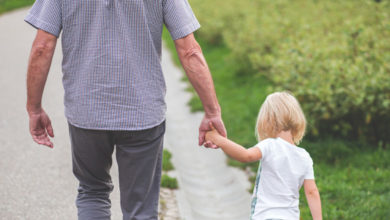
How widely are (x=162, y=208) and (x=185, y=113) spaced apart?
3.57 metres

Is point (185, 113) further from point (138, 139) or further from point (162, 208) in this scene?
point (138, 139)

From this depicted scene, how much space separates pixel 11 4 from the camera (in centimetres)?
2103

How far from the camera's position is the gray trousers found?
2.56m

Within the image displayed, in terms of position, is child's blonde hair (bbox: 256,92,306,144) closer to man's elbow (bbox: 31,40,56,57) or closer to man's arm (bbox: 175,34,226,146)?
man's arm (bbox: 175,34,226,146)

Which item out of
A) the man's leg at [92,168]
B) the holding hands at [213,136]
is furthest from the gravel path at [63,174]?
the holding hands at [213,136]

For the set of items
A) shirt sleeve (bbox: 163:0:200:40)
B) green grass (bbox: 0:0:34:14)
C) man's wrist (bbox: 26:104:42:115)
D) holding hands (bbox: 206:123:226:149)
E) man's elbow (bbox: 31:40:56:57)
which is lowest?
holding hands (bbox: 206:123:226:149)

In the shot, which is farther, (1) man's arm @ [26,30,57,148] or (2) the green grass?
(2) the green grass

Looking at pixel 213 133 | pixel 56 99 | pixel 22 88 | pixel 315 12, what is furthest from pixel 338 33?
pixel 213 133

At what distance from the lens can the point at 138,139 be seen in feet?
8.34

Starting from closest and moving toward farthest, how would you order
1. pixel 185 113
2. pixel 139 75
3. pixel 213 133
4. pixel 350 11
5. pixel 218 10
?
pixel 139 75 < pixel 213 133 < pixel 185 113 < pixel 350 11 < pixel 218 10

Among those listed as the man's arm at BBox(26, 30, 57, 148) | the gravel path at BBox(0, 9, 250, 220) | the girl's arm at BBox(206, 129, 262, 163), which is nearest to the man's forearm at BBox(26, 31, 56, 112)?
the man's arm at BBox(26, 30, 57, 148)

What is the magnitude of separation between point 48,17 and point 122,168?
2.86 ft

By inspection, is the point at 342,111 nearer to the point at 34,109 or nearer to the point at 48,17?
the point at 34,109

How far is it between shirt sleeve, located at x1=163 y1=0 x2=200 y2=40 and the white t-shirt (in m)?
0.70
